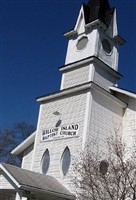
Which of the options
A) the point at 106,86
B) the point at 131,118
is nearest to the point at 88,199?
the point at 131,118

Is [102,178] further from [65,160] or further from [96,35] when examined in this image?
[96,35]

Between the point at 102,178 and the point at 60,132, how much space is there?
4.63m

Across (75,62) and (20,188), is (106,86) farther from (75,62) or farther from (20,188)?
(20,188)

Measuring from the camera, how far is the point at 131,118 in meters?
21.9

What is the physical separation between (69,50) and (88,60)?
2.54 metres

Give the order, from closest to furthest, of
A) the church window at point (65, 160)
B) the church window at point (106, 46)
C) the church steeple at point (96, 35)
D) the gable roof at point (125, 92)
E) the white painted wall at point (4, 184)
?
1. the white painted wall at point (4, 184)
2. the church window at point (65, 160)
3. the gable roof at point (125, 92)
4. the church steeple at point (96, 35)
5. the church window at point (106, 46)

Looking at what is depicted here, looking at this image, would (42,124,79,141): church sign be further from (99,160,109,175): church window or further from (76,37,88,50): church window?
(76,37,88,50): church window

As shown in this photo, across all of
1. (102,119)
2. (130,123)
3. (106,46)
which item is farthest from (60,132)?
(106,46)

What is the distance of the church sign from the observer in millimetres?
20486

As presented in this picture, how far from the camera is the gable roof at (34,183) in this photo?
16.8 meters

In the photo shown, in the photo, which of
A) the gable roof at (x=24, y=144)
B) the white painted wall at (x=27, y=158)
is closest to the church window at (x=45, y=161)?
the gable roof at (x=24, y=144)

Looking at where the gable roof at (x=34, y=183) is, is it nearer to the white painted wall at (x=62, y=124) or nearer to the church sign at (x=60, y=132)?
the white painted wall at (x=62, y=124)

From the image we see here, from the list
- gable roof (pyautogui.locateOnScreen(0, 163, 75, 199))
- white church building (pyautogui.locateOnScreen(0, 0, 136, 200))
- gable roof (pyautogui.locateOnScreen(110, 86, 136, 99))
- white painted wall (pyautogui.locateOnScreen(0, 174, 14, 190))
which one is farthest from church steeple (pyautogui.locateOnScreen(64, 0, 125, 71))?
white painted wall (pyautogui.locateOnScreen(0, 174, 14, 190))

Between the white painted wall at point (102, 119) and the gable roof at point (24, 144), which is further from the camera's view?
the gable roof at point (24, 144)
